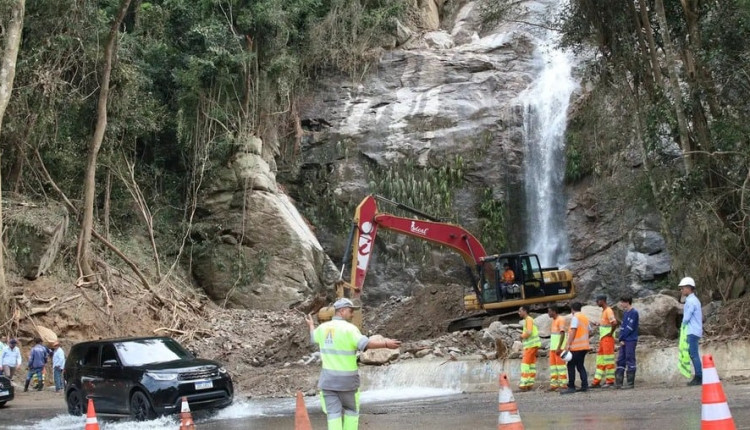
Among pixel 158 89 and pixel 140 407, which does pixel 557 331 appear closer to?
pixel 140 407

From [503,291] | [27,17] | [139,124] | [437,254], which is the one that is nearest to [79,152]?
[139,124]

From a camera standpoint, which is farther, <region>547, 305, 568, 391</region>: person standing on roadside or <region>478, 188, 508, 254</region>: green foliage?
<region>478, 188, 508, 254</region>: green foliage

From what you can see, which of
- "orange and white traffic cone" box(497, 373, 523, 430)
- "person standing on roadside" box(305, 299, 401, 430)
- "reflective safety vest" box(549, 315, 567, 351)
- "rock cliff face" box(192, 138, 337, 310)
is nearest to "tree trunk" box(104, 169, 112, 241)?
"rock cliff face" box(192, 138, 337, 310)

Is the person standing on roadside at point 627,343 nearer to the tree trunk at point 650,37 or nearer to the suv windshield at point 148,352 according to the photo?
the suv windshield at point 148,352

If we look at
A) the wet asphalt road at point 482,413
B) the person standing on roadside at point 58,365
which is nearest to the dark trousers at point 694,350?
the wet asphalt road at point 482,413

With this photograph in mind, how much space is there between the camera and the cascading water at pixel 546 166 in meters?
31.5

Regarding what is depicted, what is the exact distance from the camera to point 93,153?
2622cm

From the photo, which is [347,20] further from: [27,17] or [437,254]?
[27,17]

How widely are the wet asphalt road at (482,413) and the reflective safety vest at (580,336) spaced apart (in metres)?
0.79

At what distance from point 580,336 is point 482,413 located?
9.14 feet

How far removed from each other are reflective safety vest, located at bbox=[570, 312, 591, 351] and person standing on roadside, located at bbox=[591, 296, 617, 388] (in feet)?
1.20

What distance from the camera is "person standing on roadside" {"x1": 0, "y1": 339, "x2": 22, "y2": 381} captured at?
20891 millimetres

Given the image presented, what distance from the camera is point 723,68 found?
63.4ft

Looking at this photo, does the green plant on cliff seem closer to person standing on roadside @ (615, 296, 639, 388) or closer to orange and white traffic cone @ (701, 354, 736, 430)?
person standing on roadside @ (615, 296, 639, 388)
